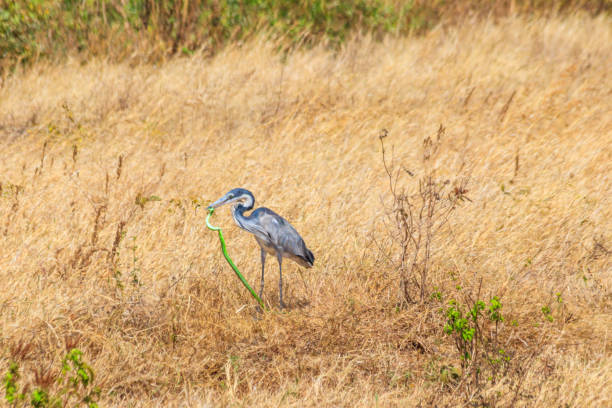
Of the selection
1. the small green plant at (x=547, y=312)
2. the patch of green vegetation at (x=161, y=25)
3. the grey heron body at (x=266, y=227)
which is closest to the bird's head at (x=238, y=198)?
the grey heron body at (x=266, y=227)

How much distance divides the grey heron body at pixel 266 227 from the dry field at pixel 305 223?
346 millimetres

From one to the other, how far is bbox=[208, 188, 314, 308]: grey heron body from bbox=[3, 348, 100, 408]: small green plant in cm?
104

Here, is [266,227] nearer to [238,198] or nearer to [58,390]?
[238,198]

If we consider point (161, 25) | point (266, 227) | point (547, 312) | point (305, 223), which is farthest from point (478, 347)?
point (161, 25)

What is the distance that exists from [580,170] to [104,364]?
4.21m

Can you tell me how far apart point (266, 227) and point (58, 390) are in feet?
4.23

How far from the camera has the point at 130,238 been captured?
4859 millimetres

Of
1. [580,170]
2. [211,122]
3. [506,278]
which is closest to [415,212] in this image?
[506,278]

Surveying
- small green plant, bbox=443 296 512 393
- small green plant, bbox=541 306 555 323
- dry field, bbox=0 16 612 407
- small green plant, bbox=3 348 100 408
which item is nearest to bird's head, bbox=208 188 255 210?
dry field, bbox=0 16 612 407

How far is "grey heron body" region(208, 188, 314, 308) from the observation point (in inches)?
147

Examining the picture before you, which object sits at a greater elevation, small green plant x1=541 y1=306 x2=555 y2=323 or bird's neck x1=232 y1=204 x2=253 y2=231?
bird's neck x1=232 y1=204 x2=253 y2=231

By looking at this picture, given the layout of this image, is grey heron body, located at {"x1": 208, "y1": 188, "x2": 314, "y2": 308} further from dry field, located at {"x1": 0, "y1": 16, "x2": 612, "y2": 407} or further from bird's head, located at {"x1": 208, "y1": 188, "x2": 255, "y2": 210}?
dry field, located at {"x1": 0, "y1": 16, "x2": 612, "y2": 407}

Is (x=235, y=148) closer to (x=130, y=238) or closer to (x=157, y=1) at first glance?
(x=130, y=238)

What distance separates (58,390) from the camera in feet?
11.0
